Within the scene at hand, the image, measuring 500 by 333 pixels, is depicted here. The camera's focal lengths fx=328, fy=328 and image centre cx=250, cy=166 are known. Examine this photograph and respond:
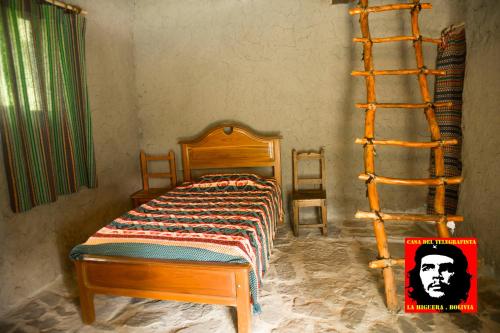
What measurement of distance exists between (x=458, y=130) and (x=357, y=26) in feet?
5.26

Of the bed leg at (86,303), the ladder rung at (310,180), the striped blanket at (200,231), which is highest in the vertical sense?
the ladder rung at (310,180)

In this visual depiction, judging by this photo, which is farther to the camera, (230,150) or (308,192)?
(230,150)

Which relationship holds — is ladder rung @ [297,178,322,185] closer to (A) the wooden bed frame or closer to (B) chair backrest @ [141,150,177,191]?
(B) chair backrest @ [141,150,177,191]

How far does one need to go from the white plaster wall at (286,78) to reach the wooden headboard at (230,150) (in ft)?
0.59

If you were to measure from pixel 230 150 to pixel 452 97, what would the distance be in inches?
98.3

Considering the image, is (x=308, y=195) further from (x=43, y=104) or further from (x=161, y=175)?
(x=43, y=104)

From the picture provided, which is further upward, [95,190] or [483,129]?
[483,129]

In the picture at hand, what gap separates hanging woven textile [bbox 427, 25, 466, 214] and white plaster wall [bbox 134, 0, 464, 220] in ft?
1.12

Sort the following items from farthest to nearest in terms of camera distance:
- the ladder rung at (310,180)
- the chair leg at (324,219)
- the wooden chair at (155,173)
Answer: the wooden chair at (155,173), the ladder rung at (310,180), the chair leg at (324,219)

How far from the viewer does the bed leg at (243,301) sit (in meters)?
2.02

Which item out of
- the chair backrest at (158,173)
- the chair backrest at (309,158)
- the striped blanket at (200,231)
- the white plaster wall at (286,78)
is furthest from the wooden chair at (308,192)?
the chair backrest at (158,173)

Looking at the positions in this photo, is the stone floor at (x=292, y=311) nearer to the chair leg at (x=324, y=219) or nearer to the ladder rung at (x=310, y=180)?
the chair leg at (x=324, y=219)

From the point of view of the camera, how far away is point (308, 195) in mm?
3775

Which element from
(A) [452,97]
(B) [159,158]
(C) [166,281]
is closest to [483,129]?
Result: (A) [452,97]
